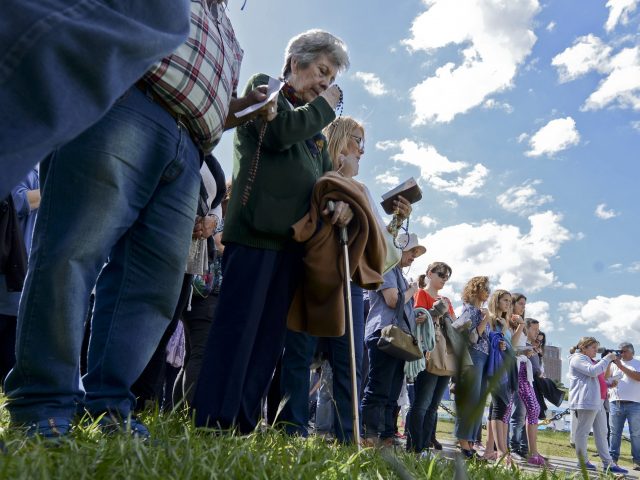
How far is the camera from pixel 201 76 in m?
2.11

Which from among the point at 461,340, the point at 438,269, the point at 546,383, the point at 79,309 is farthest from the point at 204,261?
the point at 546,383

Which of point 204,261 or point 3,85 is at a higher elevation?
point 204,261

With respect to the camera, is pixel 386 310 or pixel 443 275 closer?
pixel 386 310

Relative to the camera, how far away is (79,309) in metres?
1.76

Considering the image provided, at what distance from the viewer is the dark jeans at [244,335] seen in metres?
2.50

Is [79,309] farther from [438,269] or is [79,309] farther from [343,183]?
[438,269]

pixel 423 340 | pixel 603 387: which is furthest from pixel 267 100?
pixel 603 387

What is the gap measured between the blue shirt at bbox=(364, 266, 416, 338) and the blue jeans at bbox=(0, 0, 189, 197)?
3783mm

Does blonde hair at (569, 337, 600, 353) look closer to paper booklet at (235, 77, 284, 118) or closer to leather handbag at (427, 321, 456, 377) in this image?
leather handbag at (427, 321, 456, 377)

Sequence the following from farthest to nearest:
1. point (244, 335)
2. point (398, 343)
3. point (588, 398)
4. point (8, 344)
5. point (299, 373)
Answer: point (588, 398), point (398, 343), point (299, 373), point (8, 344), point (244, 335)

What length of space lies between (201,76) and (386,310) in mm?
3170

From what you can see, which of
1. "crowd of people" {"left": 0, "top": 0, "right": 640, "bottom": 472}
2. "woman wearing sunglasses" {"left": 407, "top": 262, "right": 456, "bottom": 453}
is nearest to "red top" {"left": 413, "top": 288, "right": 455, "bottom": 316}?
Answer: "woman wearing sunglasses" {"left": 407, "top": 262, "right": 456, "bottom": 453}

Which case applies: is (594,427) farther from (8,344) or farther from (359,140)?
(8,344)

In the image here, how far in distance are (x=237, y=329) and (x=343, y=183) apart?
2.75 ft
